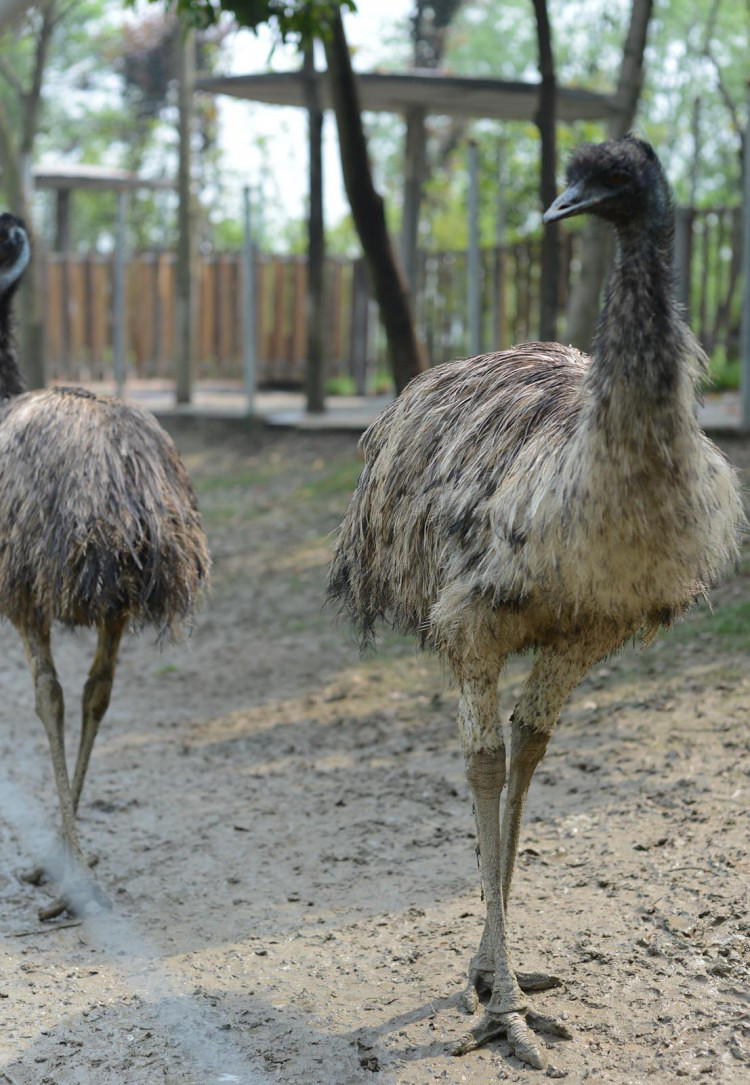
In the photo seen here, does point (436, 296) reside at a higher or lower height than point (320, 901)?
higher

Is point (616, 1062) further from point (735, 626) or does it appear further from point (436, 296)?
point (436, 296)

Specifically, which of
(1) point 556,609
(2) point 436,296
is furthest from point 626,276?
(2) point 436,296

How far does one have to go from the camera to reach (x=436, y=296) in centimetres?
1427

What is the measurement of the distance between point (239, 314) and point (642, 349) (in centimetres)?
1353

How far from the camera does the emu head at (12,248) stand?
5.50m

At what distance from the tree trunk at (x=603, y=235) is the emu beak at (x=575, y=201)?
5.33 meters

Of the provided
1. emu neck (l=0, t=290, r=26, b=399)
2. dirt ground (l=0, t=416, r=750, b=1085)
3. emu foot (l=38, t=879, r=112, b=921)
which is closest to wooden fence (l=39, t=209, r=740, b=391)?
dirt ground (l=0, t=416, r=750, b=1085)

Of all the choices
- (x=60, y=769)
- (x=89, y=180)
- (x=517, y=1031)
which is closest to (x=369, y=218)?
(x=60, y=769)

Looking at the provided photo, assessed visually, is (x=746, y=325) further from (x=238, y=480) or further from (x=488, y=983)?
(x=488, y=983)

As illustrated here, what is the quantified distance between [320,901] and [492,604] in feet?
5.09

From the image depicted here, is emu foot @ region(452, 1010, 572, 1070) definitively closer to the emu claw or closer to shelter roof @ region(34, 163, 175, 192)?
the emu claw

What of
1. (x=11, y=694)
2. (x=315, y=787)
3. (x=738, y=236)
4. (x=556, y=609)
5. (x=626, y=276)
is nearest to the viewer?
(x=626, y=276)

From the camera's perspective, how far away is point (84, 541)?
451 centimetres

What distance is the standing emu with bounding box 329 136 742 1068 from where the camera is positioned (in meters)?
3.05
